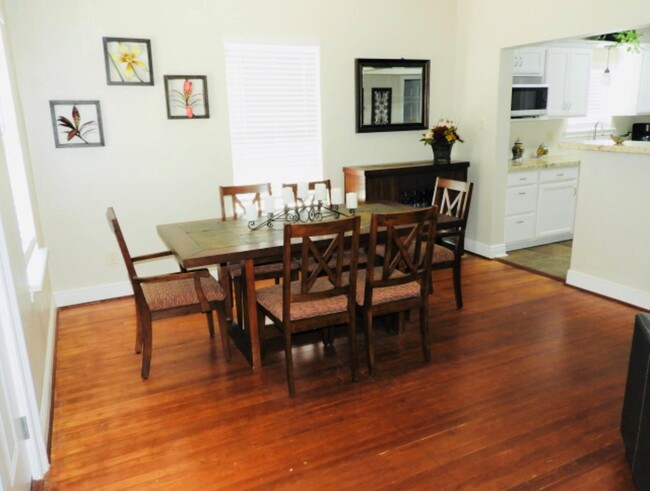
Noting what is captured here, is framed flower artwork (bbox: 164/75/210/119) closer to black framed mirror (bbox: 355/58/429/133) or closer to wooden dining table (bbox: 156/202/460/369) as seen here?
wooden dining table (bbox: 156/202/460/369)

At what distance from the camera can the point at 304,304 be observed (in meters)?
2.74

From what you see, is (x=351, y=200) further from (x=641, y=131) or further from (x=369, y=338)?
(x=641, y=131)

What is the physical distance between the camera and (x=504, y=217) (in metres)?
5.18

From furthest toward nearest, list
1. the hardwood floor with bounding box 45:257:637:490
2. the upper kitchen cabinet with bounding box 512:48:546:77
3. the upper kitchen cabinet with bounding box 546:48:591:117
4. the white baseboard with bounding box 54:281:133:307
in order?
the upper kitchen cabinet with bounding box 546:48:591:117, the upper kitchen cabinet with bounding box 512:48:546:77, the white baseboard with bounding box 54:281:133:307, the hardwood floor with bounding box 45:257:637:490

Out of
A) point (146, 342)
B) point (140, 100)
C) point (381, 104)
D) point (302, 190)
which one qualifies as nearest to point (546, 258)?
point (381, 104)

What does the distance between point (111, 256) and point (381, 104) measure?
297 centimetres

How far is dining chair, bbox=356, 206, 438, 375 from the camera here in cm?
274

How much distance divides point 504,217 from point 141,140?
3.61 meters

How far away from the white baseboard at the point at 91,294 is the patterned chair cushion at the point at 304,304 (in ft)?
6.21

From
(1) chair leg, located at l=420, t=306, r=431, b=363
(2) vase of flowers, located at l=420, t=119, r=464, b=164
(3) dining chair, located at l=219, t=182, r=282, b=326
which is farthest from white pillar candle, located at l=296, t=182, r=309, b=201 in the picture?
(2) vase of flowers, located at l=420, t=119, r=464, b=164

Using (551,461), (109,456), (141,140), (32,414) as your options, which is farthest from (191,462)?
(141,140)

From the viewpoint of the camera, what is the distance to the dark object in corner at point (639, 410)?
184 centimetres

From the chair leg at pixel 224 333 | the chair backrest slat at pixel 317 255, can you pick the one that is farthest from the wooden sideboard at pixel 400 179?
the chair leg at pixel 224 333

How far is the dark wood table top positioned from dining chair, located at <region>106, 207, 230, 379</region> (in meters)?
0.20
